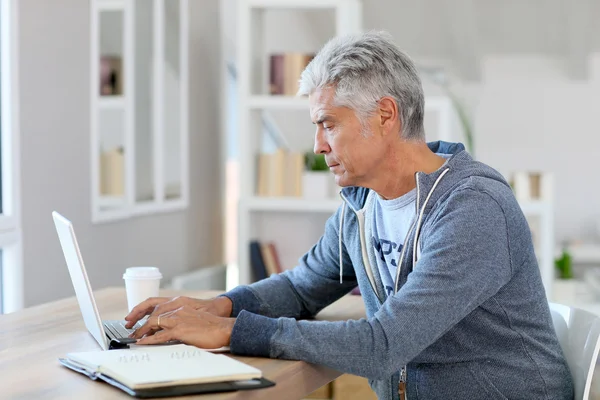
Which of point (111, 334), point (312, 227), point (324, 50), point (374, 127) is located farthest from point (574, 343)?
point (312, 227)

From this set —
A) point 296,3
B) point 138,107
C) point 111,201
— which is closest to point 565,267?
point 296,3

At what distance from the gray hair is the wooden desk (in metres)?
0.48

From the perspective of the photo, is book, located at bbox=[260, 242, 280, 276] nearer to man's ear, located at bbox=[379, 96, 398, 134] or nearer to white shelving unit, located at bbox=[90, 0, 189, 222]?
white shelving unit, located at bbox=[90, 0, 189, 222]

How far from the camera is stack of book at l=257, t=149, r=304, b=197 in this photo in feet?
13.4

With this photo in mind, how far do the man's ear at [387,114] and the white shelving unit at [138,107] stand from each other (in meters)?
1.72

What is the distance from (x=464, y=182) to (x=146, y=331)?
617 millimetres

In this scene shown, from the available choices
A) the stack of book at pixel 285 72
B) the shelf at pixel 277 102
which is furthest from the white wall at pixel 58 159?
the stack of book at pixel 285 72

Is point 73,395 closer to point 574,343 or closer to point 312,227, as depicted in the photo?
point 574,343

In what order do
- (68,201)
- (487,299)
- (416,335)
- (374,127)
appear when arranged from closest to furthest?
(416,335) → (487,299) → (374,127) → (68,201)

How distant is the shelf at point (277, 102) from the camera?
13.1 ft

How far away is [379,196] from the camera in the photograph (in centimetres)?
183

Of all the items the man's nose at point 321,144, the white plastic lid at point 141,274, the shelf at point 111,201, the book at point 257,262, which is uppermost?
the man's nose at point 321,144

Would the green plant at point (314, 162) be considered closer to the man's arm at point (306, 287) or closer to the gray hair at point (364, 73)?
the man's arm at point (306, 287)

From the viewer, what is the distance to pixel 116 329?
1658 mm
